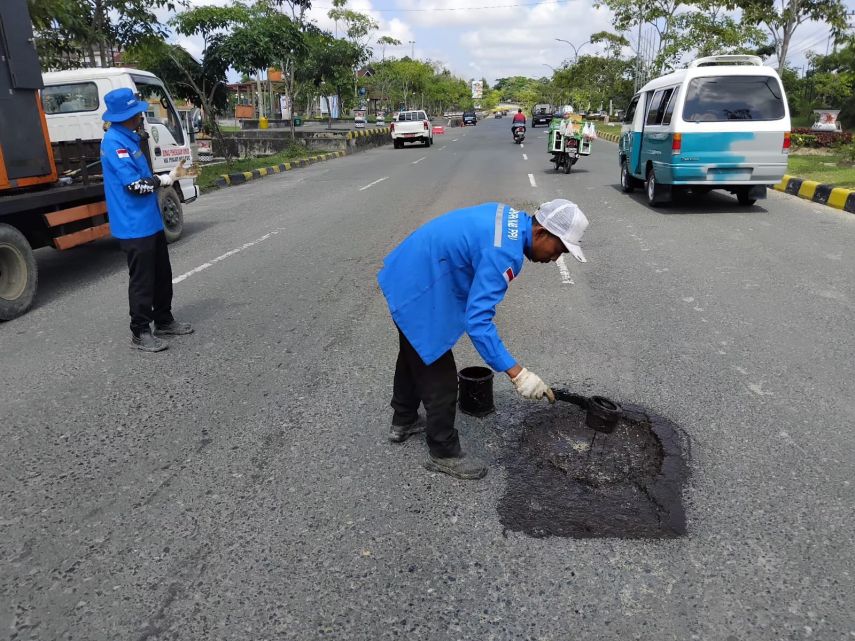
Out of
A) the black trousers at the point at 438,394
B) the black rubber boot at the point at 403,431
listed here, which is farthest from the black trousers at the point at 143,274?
the black trousers at the point at 438,394

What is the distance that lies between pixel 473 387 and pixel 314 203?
9.21 metres

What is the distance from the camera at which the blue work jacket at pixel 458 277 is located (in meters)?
2.48

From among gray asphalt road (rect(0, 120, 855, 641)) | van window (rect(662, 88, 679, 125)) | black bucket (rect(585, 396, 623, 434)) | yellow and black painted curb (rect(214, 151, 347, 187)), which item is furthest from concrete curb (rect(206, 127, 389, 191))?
black bucket (rect(585, 396, 623, 434))

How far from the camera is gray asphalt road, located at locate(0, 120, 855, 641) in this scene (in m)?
2.25

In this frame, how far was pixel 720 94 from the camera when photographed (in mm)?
9328

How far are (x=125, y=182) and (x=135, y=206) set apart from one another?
0.58ft

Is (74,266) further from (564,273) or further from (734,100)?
(734,100)

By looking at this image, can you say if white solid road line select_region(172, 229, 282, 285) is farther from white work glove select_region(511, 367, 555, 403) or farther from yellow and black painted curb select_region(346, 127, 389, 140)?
yellow and black painted curb select_region(346, 127, 389, 140)

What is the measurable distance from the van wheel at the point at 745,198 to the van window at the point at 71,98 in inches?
372

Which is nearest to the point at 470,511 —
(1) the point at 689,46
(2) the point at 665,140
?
(2) the point at 665,140

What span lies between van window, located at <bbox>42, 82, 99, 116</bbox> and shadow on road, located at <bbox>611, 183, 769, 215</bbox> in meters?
8.19

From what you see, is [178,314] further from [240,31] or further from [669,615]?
[240,31]

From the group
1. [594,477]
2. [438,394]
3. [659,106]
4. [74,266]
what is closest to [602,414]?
[594,477]

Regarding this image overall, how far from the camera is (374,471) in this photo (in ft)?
10.2
